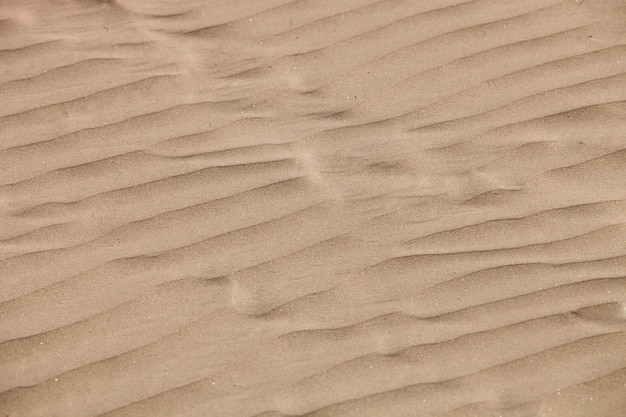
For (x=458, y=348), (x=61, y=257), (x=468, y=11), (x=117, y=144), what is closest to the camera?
(x=458, y=348)

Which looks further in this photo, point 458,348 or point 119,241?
point 119,241

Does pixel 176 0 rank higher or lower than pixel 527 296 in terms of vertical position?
higher

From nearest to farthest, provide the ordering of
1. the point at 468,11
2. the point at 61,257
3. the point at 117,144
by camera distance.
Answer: the point at 61,257, the point at 117,144, the point at 468,11

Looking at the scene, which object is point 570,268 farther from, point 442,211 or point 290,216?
point 290,216

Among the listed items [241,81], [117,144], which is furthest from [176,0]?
[117,144]

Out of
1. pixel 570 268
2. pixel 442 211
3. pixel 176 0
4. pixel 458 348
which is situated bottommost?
pixel 458 348

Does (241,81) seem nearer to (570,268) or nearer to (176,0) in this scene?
(176,0)
